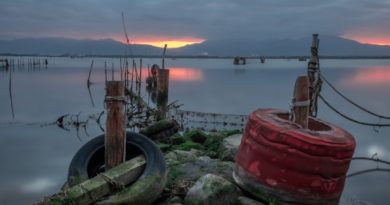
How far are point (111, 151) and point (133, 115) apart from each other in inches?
587

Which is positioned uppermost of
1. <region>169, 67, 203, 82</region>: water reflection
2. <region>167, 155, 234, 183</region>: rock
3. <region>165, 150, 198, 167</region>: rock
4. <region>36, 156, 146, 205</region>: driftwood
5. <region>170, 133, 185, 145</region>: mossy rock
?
<region>36, 156, 146, 205</region>: driftwood

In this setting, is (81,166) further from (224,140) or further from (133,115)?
(133,115)

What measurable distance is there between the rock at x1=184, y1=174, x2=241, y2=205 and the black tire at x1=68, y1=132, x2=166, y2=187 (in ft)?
2.13

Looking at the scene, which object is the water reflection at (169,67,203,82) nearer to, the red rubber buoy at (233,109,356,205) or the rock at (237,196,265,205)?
the rock at (237,196,265,205)

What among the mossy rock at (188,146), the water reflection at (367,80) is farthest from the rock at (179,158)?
the water reflection at (367,80)

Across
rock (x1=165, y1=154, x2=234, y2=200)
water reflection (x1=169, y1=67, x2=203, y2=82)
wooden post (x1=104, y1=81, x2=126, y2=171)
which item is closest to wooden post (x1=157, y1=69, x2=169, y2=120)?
rock (x1=165, y1=154, x2=234, y2=200)

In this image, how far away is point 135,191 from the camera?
7242 millimetres

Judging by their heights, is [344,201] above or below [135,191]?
below

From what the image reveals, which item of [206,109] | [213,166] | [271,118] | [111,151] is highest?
[271,118]

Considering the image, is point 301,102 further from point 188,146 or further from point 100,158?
point 188,146

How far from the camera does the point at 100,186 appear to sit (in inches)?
277

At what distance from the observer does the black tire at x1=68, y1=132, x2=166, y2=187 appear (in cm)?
767

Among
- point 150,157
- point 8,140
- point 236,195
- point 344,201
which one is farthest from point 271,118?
point 8,140

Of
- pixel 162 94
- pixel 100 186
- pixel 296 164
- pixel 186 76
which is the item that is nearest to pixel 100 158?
pixel 100 186
